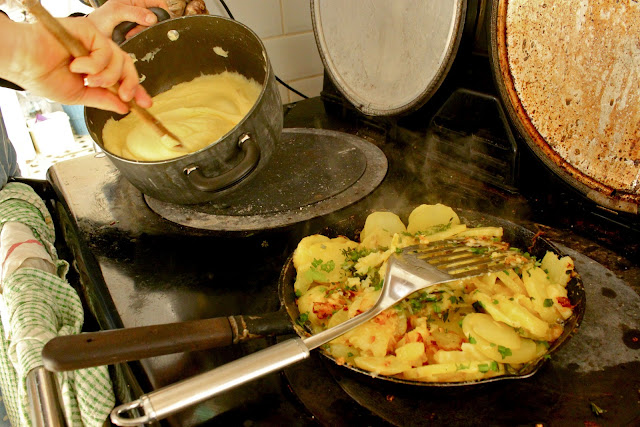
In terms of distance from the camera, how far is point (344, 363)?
57cm

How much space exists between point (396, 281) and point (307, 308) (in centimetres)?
14

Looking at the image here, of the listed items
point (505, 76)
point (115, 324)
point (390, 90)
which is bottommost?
point (115, 324)

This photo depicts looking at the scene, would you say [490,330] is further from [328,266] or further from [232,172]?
[232,172]

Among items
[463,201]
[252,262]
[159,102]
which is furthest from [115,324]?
[463,201]

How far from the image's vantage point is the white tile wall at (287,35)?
165cm

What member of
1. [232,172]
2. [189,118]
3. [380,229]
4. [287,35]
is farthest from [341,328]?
[287,35]

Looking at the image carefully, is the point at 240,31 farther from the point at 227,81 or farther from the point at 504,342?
the point at 504,342

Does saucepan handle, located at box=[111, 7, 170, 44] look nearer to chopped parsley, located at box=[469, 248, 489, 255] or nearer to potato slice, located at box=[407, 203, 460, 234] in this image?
potato slice, located at box=[407, 203, 460, 234]

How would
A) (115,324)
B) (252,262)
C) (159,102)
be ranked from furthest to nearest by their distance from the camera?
(159,102) < (252,262) < (115,324)

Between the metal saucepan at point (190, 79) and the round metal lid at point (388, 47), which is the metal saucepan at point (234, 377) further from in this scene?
the round metal lid at point (388, 47)

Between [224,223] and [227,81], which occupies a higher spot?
[227,81]

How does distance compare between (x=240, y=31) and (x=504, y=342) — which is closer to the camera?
(x=504, y=342)

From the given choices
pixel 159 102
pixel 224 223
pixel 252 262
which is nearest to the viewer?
pixel 252 262

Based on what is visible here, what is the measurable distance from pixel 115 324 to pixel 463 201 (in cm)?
78
